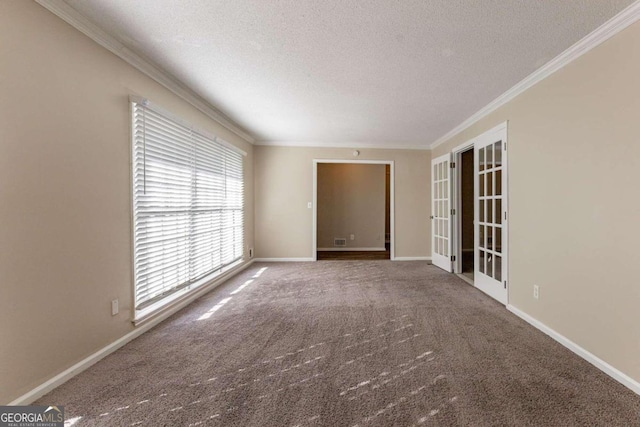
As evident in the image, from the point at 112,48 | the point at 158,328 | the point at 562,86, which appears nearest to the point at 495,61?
the point at 562,86

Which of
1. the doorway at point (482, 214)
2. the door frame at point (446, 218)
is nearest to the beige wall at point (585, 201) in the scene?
the doorway at point (482, 214)

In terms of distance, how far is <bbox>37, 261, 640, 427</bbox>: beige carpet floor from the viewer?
144 centimetres

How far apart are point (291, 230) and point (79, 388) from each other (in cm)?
407

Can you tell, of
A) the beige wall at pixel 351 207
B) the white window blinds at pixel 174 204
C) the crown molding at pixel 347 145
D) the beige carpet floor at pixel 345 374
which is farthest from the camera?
the beige wall at pixel 351 207

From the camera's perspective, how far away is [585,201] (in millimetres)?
2037

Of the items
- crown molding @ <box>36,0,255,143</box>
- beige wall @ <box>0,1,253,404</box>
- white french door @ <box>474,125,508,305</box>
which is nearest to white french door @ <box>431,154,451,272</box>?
white french door @ <box>474,125,508,305</box>

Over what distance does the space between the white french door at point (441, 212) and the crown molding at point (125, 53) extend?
3.92 meters

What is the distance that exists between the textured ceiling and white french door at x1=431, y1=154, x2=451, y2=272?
5.16ft

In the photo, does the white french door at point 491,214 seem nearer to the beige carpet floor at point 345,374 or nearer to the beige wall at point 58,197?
the beige carpet floor at point 345,374

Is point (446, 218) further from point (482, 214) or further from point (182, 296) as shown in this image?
point (182, 296)

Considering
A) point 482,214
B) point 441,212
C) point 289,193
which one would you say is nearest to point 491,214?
point 482,214

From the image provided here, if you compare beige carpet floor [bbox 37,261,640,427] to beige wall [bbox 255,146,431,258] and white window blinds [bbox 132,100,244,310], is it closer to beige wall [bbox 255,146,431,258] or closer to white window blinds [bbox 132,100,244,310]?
white window blinds [bbox 132,100,244,310]

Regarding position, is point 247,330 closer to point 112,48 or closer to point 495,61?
point 112,48

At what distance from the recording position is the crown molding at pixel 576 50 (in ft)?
5.64
